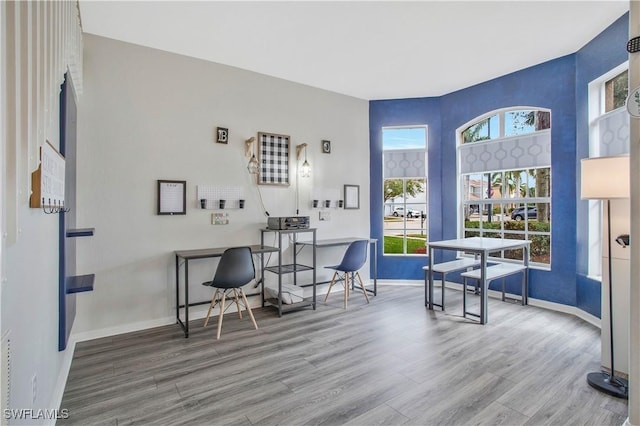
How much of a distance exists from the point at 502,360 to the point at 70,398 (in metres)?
3.31

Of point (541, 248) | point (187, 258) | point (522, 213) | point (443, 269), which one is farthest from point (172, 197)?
point (541, 248)

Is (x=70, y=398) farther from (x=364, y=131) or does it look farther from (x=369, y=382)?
(x=364, y=131)

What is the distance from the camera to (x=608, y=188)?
8.34 feet

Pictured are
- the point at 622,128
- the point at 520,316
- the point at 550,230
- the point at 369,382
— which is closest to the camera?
the point at 369,382

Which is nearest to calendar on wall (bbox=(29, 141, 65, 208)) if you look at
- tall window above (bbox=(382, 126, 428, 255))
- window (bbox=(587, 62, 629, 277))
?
tall window above (bbox=(382, 126, 428, 255))

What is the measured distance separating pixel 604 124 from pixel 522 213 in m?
1.46

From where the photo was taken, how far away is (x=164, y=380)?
2.60 m

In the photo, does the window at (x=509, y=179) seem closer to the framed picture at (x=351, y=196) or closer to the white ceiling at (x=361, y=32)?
the white ceiling at (x=361, y=32)

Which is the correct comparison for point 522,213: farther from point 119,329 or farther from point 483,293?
point 119,329

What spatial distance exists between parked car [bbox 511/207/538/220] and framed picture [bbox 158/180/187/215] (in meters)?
4.39

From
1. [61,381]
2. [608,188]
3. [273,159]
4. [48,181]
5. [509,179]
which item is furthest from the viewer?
[509,179]

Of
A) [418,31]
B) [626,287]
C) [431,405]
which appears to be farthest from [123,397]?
[418,31]

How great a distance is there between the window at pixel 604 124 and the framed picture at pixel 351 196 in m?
2.96

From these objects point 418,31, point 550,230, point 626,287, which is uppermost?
point 418,31
